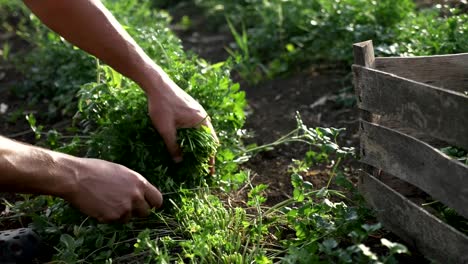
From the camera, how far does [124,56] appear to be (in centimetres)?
275

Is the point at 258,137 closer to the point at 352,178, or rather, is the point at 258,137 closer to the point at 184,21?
the point at 352,178

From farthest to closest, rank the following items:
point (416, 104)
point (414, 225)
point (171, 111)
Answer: point (171, 111)
point (414, 225)
point (416, 104)

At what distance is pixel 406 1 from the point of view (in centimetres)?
397

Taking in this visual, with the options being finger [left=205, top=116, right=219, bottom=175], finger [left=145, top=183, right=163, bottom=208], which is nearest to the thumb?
finger [left=205, top=116, right=219, bottom=175]

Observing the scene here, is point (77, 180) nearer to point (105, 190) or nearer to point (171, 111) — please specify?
point (105, 190)

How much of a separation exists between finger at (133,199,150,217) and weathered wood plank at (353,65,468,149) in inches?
34.0

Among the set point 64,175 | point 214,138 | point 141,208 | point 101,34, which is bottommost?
point 141,208

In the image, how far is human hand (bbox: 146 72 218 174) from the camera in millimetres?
2668

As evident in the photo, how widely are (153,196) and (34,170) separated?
457 millimetres

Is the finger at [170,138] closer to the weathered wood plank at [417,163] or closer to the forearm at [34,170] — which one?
the forearm at [34,170]

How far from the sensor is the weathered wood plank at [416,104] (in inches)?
78.4

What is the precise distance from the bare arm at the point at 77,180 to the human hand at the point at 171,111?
289mm

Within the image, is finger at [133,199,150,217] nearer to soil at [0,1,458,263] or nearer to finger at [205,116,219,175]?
finger at [205,116,219,175]

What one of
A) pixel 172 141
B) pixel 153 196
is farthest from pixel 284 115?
pixel 153 196
